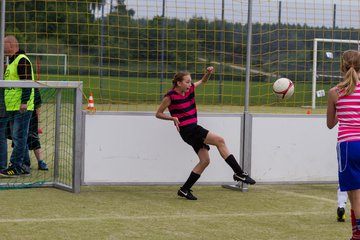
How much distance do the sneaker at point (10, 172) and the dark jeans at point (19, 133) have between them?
0.20ft

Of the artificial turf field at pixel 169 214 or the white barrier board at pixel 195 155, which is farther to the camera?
the white barrier board at pixel 195 155

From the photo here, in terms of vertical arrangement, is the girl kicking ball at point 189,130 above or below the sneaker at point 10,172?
above

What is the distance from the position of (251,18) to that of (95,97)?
339 centimetres

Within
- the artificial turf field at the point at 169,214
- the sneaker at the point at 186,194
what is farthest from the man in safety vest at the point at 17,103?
the sneaker at the point at 186,194

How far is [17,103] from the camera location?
1010 cm

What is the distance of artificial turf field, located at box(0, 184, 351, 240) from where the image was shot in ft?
23.4

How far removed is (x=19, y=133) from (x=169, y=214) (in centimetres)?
308

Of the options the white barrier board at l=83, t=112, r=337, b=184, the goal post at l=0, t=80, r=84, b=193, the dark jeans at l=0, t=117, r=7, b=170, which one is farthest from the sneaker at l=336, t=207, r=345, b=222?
the dark jeans at l=0, t=117, r=7, b=170

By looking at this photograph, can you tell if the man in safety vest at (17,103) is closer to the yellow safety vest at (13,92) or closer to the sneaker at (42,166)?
the yellow safety vest at (13,92)

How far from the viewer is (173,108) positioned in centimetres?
925

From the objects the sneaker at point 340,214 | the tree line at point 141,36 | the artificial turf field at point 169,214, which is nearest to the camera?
the artificial turf field at point 169,214

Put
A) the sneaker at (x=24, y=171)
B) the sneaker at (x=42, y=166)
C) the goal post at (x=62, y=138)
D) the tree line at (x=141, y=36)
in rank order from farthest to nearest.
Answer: the sneaker at (x=42, y=166) → the tree line at (x=141, y=36) → the sneaker at (x=24, y=171) → the goal post at (x=62, y=138)

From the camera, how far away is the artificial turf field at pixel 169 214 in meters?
7.12

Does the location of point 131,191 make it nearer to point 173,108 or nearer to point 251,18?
point 173,108
